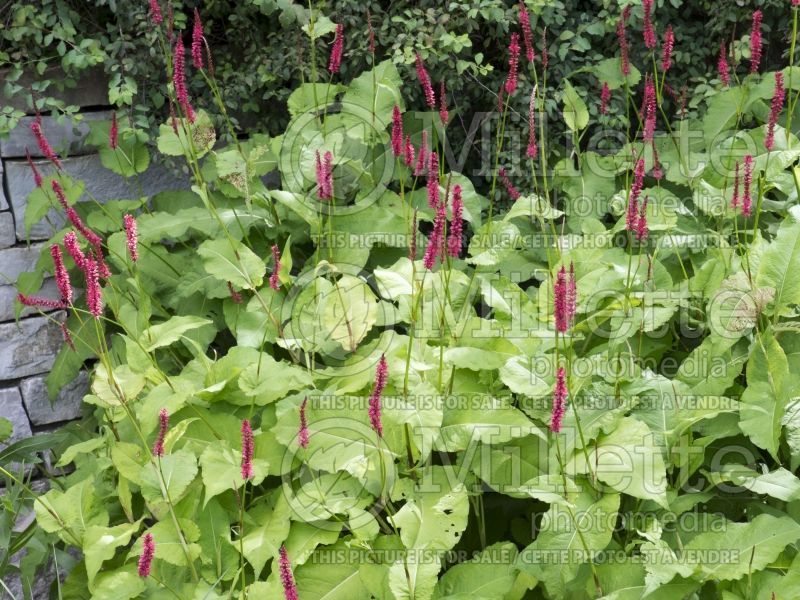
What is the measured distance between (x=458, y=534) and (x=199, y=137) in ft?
5.03

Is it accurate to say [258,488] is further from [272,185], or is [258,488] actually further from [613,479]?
[272,185]

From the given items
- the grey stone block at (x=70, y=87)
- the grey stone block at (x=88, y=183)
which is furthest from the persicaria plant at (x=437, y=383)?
the grey stone block at (x=70, y=87)

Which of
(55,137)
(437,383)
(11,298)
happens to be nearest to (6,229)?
(11,298)

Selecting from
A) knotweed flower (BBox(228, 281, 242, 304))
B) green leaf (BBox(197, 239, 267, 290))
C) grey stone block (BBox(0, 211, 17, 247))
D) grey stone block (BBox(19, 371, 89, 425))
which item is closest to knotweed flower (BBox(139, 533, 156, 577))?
green leaf (BBox(197, 239, 267, 290))

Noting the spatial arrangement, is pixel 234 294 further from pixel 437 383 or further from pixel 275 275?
pixel 437 383

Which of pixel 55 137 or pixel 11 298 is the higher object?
pixel 55 137

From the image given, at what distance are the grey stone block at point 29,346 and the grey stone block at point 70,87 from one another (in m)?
0.74

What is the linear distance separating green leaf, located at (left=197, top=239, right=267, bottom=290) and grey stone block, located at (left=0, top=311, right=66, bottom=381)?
89 cm

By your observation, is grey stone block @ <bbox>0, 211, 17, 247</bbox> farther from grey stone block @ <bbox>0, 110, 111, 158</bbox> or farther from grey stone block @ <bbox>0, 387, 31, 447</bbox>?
grey stone block @ <bbox>0, 387, 31, 447</bbox>

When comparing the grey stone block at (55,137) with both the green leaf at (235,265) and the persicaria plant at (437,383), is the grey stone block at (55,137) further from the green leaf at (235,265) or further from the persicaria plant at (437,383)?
the green leaf at (235,265)

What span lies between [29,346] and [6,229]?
1.35ft

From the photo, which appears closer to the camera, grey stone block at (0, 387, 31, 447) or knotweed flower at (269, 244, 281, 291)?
knotweed flower at (269, 244, 281, 291)

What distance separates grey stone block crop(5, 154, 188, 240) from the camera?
10.2ft

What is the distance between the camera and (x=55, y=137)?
3160 mm
